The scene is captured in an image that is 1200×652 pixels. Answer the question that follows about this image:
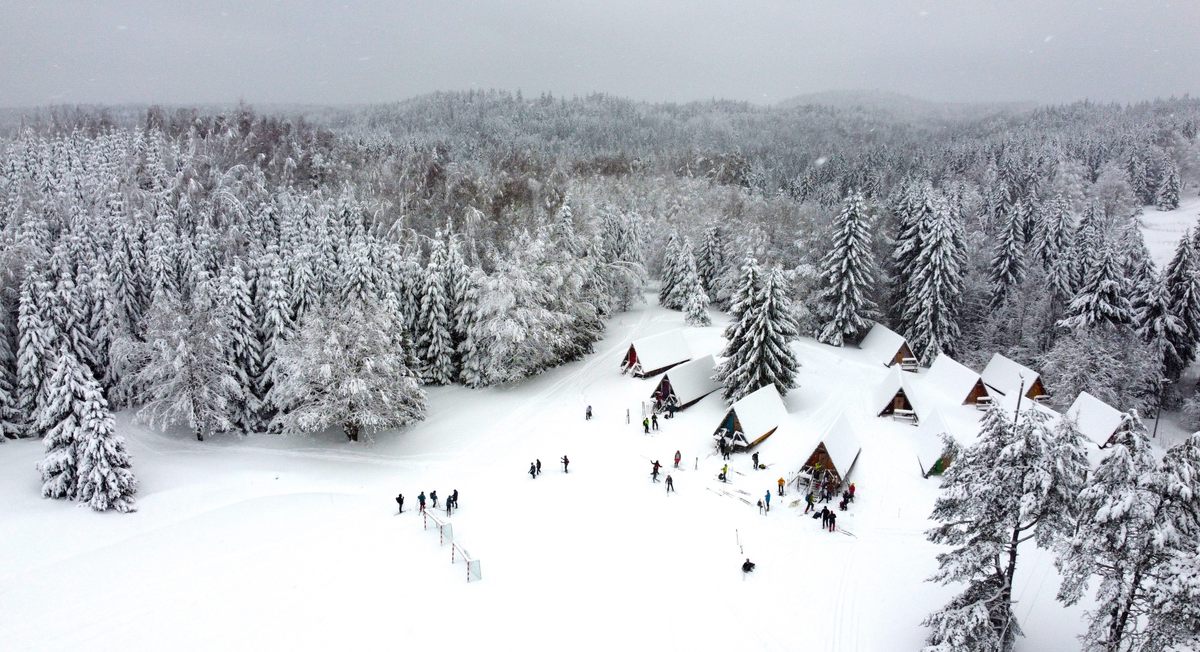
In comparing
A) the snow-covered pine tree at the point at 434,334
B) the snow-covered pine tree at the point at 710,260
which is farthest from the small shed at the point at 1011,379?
the snow-covered pine tree at the point at 434,334

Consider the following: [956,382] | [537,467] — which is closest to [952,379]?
[956,382]

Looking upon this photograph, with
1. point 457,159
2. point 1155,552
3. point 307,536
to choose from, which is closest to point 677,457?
point 307,536

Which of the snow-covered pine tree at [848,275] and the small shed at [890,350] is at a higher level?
the snow-covered pine tree at [848,275]

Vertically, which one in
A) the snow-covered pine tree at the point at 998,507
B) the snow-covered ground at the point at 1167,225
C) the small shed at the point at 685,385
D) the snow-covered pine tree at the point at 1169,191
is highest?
the snow-covered pine tree at the point at 1169,191

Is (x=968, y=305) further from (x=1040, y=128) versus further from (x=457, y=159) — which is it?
(x=1040, y=128)

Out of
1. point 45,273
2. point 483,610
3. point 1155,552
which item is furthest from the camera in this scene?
point 45,273

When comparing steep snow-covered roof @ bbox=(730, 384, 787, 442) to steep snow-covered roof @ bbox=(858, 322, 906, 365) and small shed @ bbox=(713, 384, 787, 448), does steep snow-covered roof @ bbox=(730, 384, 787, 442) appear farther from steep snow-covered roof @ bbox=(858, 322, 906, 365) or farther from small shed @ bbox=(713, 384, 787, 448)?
steep snow-covered roof @ bbox=(858, 322, 906, 365)

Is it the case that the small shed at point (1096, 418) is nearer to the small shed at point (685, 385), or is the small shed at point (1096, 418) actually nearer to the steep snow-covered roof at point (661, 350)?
the small shed at point (685, 385)
